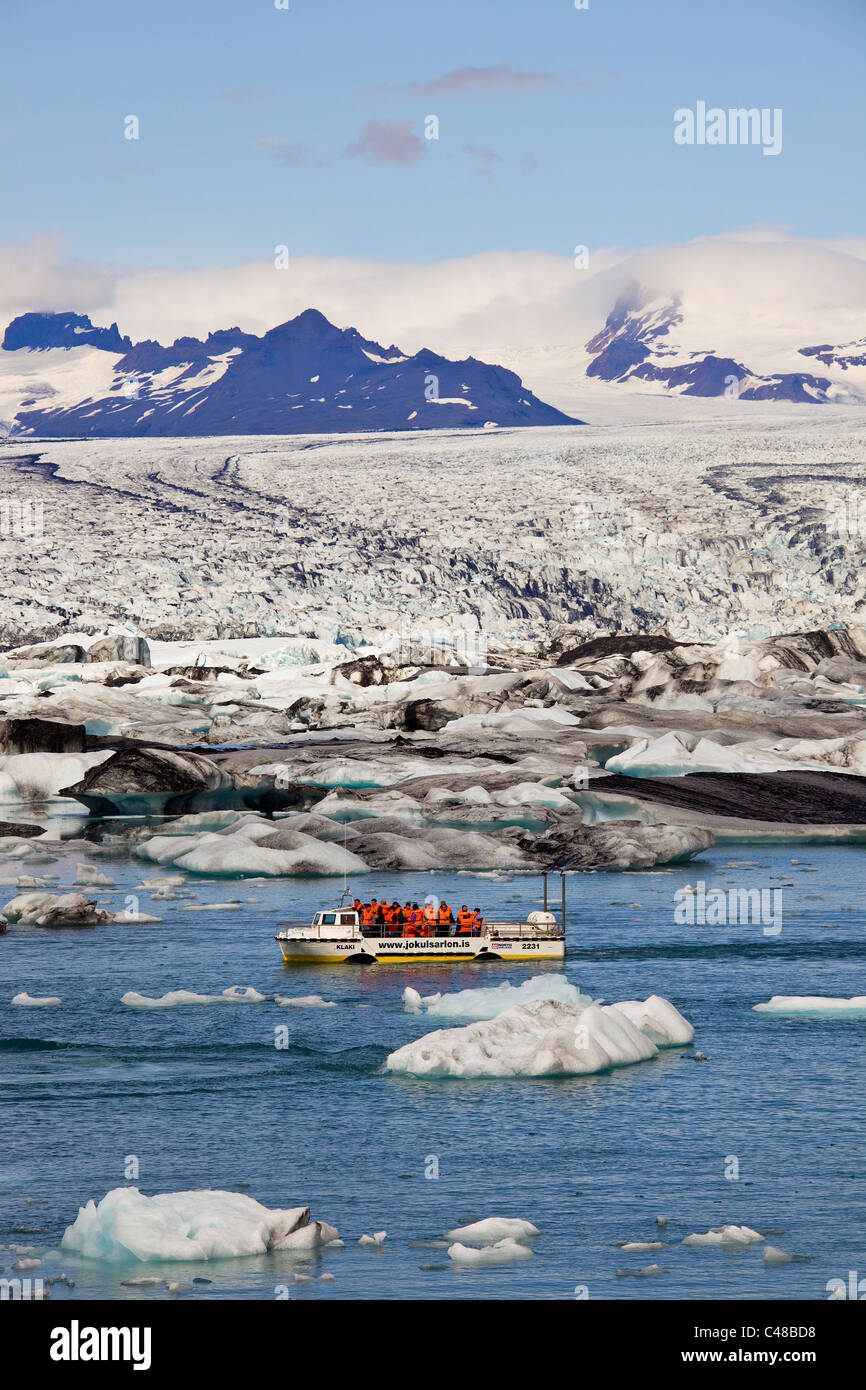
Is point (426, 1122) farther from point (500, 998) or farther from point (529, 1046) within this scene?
point (500, 998)

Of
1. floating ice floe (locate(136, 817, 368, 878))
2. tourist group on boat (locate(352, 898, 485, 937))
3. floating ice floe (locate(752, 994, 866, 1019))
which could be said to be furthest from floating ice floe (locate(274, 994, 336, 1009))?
floating ice floe (locate(136, 817, 368, 878))

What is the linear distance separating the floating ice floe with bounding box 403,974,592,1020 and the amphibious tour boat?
4669mm

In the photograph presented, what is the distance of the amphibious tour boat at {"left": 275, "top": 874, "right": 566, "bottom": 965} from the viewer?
95.4ft

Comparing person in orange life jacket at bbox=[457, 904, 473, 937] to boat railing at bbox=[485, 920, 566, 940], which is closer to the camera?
person in orange life jacket at bbox=[457, 904, 473, 937]

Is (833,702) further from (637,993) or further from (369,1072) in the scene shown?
(369,1072)

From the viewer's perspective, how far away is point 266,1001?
25.6m

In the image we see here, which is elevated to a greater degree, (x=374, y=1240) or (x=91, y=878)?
(x=374, y=1240)

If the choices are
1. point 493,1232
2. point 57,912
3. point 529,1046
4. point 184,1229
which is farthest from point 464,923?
point 184,1229

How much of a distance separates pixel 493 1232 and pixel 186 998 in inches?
435

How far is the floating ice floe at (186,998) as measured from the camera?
2491 cm

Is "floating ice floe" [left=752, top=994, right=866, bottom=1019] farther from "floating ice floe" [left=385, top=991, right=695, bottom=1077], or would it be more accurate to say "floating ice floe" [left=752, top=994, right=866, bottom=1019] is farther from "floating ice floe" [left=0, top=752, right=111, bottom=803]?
"floating ice floe" [left=0, top=752, right=111, bottom=803]

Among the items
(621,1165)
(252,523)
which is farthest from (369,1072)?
(252,523)

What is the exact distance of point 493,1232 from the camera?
14945mm
